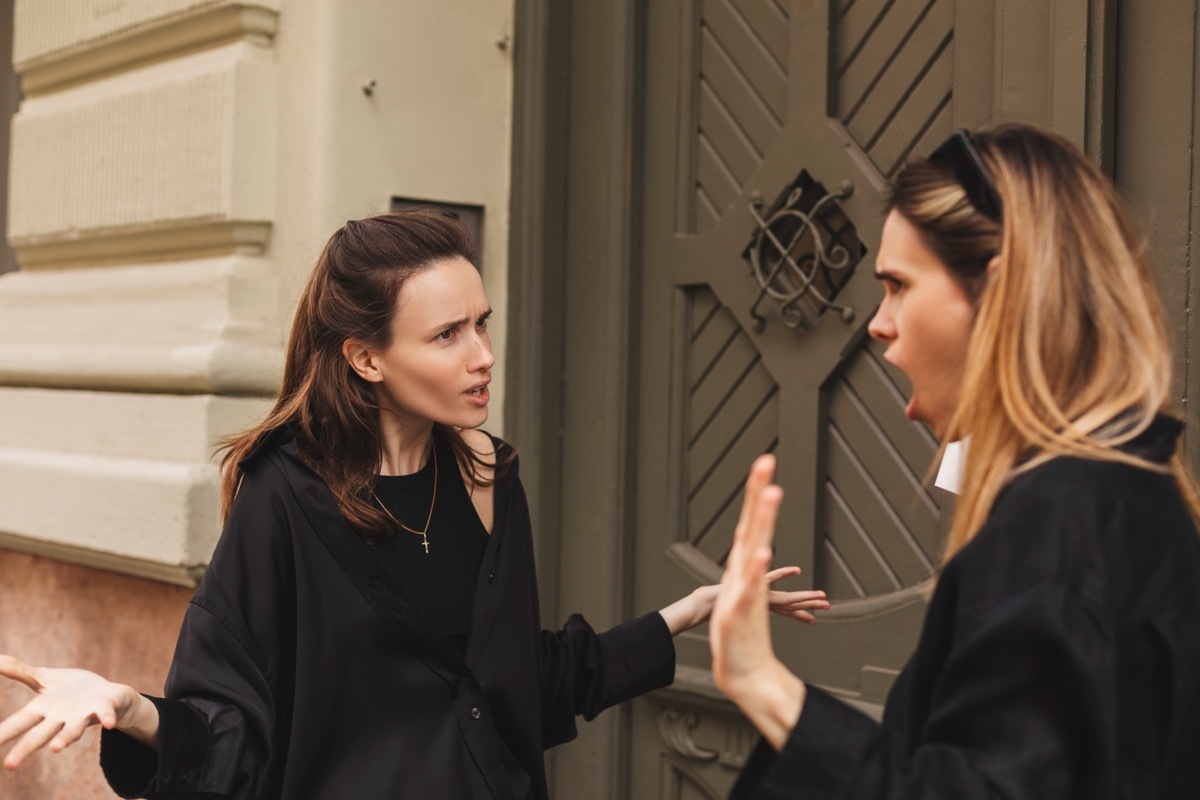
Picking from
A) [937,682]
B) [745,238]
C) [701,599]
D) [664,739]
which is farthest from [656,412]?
[937,682]

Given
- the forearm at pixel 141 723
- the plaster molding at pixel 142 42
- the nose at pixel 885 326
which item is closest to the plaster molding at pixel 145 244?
the plaster molding at pixel 142 42

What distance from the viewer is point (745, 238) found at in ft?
10.7

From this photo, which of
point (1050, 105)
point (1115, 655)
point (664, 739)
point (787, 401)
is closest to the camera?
point (1115, 655)

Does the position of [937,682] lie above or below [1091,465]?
below

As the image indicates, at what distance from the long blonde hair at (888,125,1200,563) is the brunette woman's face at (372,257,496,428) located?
101cm

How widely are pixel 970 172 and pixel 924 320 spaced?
0.55ft

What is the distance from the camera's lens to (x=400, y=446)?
8.20 feet

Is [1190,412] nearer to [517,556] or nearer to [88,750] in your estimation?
[517,556]

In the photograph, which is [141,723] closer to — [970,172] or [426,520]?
[426,520]

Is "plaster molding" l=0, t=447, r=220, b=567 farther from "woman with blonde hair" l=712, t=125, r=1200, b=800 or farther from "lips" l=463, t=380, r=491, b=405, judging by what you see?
"woman with blonde hair" l=712, t=125, r=1200, b=800

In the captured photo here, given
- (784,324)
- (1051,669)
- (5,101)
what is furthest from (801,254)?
(5,101)

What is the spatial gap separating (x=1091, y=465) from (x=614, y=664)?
4.16ft

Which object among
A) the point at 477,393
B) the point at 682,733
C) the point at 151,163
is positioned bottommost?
the point at 682,733

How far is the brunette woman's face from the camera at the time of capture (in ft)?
7.82
